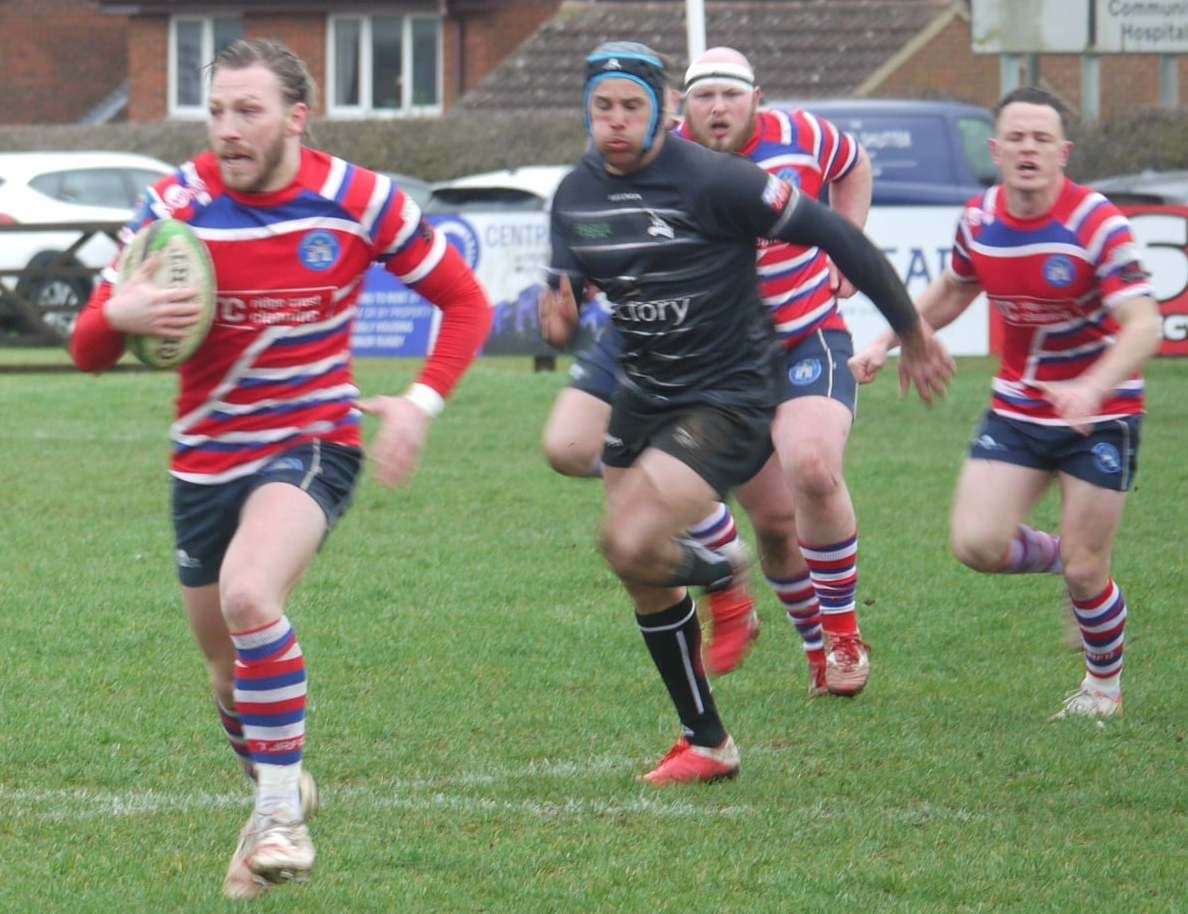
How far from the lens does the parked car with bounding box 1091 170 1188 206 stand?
20.1 m

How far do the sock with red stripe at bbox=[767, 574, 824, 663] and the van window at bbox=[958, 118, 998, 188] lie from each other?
1462 centimetres

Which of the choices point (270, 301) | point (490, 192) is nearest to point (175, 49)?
point (490, 192)

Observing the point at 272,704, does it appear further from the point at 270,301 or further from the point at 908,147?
the point at 908,147

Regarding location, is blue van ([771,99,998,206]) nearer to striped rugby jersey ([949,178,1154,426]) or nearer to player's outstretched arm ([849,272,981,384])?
player's outstretched arm ([849,272,981,384])

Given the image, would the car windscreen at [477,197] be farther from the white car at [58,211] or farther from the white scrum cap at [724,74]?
the white scrum cap at [724,74]

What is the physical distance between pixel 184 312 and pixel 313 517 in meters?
0.55

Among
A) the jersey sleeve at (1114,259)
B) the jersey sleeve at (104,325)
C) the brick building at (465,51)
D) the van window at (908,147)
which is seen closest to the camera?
the jersey sleeve at (104,325)

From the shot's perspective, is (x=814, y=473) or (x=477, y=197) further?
Answer: (x=477, y=197)

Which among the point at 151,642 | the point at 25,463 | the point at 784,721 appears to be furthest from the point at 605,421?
the point at 25,463

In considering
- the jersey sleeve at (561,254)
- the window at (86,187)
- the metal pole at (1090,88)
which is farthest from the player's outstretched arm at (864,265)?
the metal pole at (1090,88)

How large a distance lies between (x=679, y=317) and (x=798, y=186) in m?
1.62

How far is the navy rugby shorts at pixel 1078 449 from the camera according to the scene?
6652 mm

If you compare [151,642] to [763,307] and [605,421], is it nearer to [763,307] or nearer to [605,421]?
[605,421]

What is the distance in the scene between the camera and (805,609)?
23.8 feet
